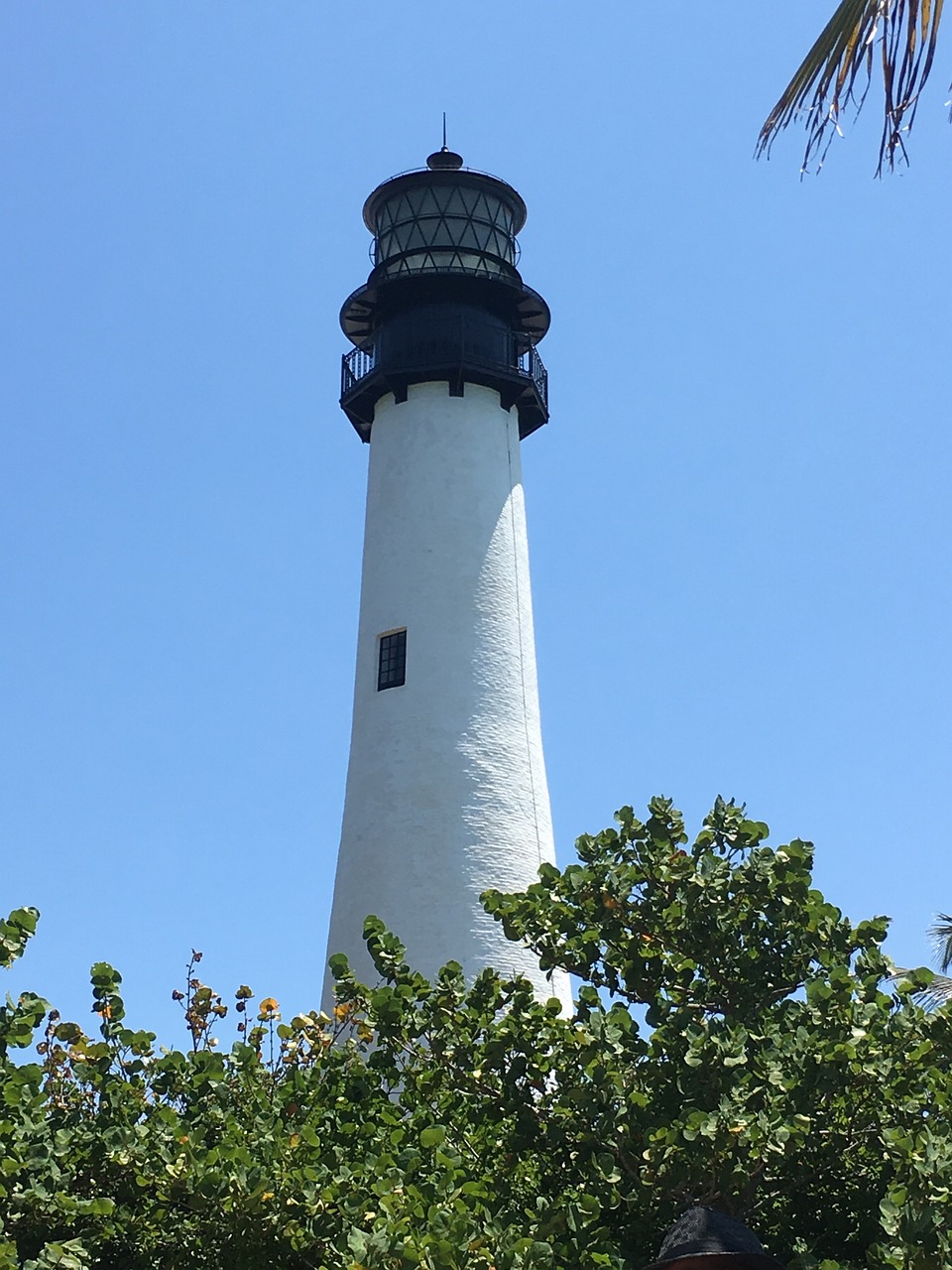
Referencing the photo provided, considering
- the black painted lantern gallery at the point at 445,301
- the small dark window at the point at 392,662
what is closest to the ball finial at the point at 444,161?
the black painted lantern gallery at the point at 445,301

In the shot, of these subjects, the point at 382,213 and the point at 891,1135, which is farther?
the point at 382,213

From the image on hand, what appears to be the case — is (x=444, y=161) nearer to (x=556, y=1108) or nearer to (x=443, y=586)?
(x=443, y=586)

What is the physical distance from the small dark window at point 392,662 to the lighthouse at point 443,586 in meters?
0.04

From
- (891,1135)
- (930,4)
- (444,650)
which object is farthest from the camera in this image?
(444,650)

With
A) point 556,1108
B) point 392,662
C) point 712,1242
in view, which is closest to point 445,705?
point 392,662

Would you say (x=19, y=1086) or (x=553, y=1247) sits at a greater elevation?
(x=19, y=1086)

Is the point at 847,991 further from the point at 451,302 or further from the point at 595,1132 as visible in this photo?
the point at 451,302

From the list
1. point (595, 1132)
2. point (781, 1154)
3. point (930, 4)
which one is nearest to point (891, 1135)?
point (781, 1154)

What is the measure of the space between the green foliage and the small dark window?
1111 centimetres

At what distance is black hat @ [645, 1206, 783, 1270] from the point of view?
670cm

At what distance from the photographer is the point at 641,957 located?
13.3m

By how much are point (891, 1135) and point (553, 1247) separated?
2425 mm

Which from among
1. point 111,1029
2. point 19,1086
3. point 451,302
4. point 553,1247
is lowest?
point 553,1247

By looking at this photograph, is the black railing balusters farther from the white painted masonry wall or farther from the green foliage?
the green foliage
